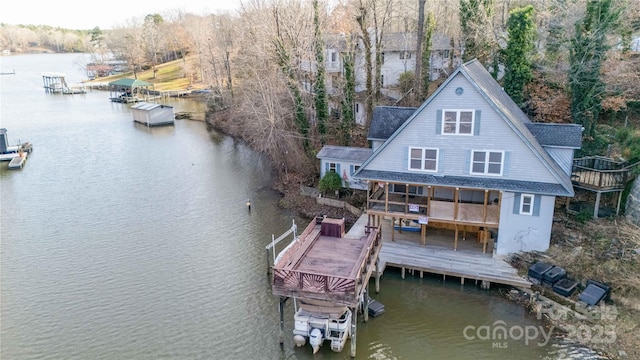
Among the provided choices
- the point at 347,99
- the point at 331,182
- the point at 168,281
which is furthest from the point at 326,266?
the point at 347,99

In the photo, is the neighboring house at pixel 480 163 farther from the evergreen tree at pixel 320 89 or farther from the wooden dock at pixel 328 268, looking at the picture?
the evergreen tree at pixel 320 89

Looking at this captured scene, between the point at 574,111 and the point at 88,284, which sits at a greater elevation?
the point at 574,111

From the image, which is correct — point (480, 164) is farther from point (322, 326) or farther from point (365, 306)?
point (322, 326)

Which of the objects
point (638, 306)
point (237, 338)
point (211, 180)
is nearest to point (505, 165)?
point (638, 306)

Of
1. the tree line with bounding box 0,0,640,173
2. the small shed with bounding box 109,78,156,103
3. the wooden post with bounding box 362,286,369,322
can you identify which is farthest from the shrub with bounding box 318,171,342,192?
the small shed with bounding box 109,78,156,103

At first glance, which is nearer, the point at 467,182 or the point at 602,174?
the point at 467,182

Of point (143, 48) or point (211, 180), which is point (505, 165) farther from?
point (143, 48)

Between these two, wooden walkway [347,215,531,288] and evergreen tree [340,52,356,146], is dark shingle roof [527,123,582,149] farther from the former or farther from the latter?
evergreen tree [340,52,356,146]
